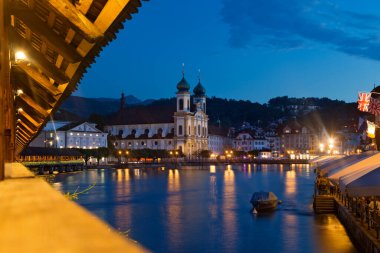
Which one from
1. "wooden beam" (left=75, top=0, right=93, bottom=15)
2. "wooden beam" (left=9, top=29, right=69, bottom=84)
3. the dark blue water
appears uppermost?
"wooden beam" (left=9, top=29, right=69, bottom=84)

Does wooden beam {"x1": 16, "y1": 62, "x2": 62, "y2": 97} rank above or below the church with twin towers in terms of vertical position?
below

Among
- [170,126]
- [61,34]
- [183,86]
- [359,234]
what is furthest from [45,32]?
[170,126]

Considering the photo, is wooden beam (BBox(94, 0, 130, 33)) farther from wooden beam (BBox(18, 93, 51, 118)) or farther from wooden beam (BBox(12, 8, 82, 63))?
wooden beam (BBox(18, 93, 51, 118))

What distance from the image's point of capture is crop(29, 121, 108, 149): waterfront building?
416ft

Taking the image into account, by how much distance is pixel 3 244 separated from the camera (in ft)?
4.69

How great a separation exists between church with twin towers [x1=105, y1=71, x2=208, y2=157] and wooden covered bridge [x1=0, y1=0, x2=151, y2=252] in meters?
149

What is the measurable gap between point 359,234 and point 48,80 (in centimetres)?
1500

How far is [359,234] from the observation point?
858 inches

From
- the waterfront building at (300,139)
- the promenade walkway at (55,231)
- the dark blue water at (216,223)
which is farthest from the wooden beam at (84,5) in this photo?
the waterfront building at (300,139)

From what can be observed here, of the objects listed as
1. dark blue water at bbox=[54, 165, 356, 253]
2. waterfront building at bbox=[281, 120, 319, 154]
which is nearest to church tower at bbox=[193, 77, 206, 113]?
waterfront building at bbox=[281, 120, 319, 154]

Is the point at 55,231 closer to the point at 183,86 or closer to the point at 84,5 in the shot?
the point at 84,5

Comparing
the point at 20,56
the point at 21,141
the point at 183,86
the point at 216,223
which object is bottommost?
the point at 216,223

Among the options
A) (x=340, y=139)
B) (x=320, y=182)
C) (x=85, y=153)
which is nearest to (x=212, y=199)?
(x=320, y=182)

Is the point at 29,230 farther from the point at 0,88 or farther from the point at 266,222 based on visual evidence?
the point at 266,222
